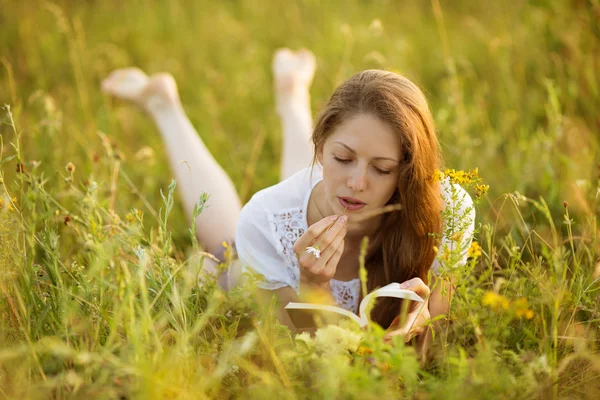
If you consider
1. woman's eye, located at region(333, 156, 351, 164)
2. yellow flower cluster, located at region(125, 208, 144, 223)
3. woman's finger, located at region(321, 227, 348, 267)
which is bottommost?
woman's finger, located at region(321, 227, 348, 267)

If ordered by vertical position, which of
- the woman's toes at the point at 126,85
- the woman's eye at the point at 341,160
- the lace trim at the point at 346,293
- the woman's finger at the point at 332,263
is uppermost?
the woman's toes at the point at 126,85

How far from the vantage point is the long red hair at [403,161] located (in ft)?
6.71

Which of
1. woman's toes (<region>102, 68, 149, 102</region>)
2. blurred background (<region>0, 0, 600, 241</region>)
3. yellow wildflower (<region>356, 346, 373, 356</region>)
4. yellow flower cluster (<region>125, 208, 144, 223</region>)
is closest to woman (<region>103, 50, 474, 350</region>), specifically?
yellow wildflower (<region>356, 346, 373, 356</region>)

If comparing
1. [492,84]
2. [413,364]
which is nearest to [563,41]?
[492,84]

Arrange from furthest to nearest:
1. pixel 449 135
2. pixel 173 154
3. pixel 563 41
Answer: pixel 563 41, pixel 449 135, pixel 173 154

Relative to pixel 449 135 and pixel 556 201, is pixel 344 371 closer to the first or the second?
pixel 556 201

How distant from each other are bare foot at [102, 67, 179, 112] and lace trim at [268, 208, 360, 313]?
1495mm

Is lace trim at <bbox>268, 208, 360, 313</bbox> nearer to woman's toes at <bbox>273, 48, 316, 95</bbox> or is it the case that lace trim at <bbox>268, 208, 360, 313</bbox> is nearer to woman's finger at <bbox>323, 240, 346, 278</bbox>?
woman's finger at <bbox>323, 240, 346, 278</bbox>

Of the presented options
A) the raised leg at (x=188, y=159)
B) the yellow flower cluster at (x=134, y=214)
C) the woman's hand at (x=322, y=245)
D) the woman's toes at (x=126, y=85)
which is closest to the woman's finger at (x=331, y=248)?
the woman's hand at (x=322, y=245)

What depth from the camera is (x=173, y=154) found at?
131 inches

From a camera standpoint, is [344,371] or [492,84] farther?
[492,84]

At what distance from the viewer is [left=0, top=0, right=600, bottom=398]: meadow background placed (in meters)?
1.59

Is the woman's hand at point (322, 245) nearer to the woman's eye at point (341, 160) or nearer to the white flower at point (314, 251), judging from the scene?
the white flower at point (314, 251)

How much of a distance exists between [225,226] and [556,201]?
66.7 inches
